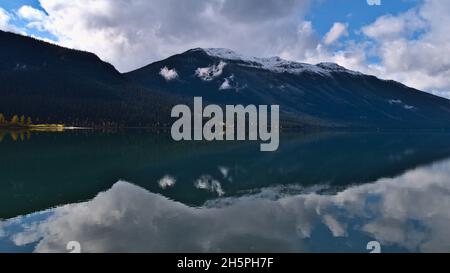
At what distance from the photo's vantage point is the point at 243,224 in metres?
38.1

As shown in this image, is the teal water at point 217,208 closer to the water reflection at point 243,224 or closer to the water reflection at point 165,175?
the water reflection at point 243,224

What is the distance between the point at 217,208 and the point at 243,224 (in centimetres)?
834

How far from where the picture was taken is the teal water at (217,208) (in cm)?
3175

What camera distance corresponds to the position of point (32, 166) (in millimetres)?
77375

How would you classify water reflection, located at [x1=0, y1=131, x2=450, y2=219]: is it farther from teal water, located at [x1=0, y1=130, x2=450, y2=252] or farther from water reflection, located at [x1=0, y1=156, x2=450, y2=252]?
water reflection, located at [x1=0, y1=156, x2=450, y2=252]

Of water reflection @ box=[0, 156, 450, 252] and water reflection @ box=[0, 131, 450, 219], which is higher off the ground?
water reflection @ box=[0, 131, 450, 219]

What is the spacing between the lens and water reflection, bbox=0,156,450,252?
102ft

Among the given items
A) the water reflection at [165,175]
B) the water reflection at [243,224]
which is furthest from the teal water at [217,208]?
the water reflection at [165,175]

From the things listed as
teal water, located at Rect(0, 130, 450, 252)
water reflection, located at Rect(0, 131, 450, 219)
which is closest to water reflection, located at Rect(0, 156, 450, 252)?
teal water, located at Rect(0, 130, 450, 252)

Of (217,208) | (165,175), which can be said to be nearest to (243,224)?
(217,208)

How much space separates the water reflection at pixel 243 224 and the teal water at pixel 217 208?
91mm

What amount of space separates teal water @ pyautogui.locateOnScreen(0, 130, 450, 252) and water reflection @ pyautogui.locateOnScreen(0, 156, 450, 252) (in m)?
0.09

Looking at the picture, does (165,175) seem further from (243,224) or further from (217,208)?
(243,224)

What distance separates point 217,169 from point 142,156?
1178 inches
